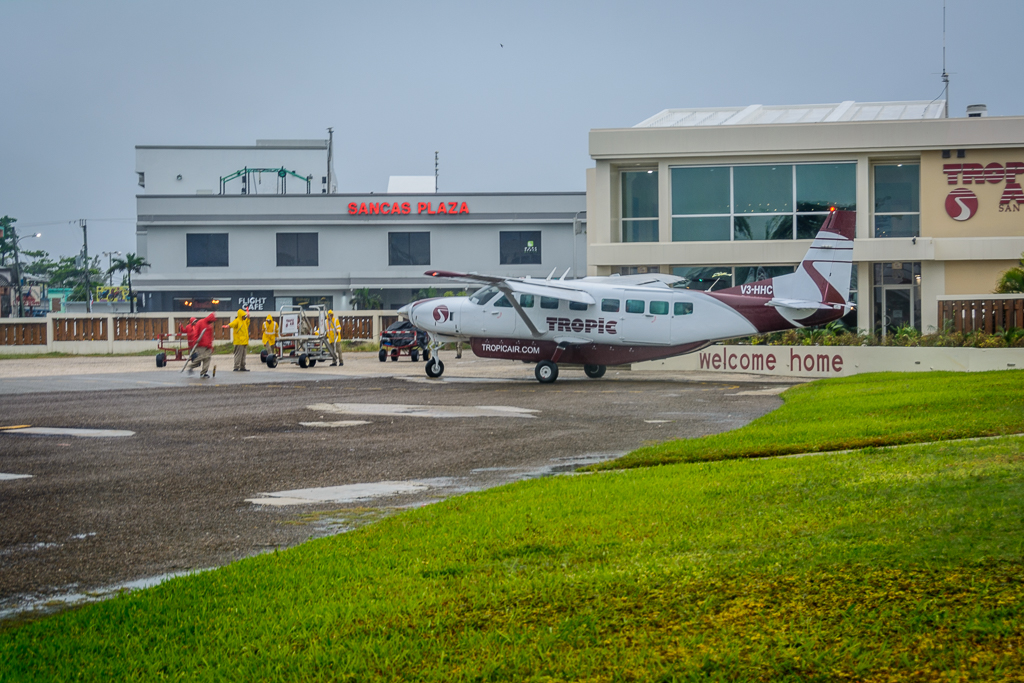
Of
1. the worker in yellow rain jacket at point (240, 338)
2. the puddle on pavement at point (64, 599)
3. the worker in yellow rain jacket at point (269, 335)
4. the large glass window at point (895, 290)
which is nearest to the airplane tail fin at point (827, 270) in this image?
the large glass window at point (895, 290)

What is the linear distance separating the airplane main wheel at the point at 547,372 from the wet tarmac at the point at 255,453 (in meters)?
0.56

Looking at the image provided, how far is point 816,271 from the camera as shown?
23.0m

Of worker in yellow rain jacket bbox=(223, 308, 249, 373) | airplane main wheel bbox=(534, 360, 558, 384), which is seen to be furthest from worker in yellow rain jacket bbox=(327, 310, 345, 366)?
airplane main wheel bbox=(534, 360, 558, 384)

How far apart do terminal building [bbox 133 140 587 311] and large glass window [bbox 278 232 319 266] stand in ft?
0.20

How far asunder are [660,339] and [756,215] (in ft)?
35.8

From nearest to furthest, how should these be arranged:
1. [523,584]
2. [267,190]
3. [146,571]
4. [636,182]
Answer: [523,584]
[146,571]
[636,182]
[267,190]

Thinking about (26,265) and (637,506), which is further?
(26,265)

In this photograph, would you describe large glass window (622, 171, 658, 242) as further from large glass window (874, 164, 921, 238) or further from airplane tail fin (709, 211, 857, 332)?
airplane tail fin (709, 211, 857, 332)

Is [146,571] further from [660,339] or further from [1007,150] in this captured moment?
[1007,150]

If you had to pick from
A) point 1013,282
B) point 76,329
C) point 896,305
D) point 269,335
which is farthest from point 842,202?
point 76,329

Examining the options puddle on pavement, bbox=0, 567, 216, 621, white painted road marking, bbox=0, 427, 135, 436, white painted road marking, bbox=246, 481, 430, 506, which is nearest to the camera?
puddle on pavement, bbox=0, 567, 216, 621

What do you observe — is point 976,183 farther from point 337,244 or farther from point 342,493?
point 337,244

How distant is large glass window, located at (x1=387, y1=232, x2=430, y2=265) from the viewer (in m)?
61.2

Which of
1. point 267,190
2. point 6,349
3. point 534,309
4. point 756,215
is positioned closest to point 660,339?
point 534,309
